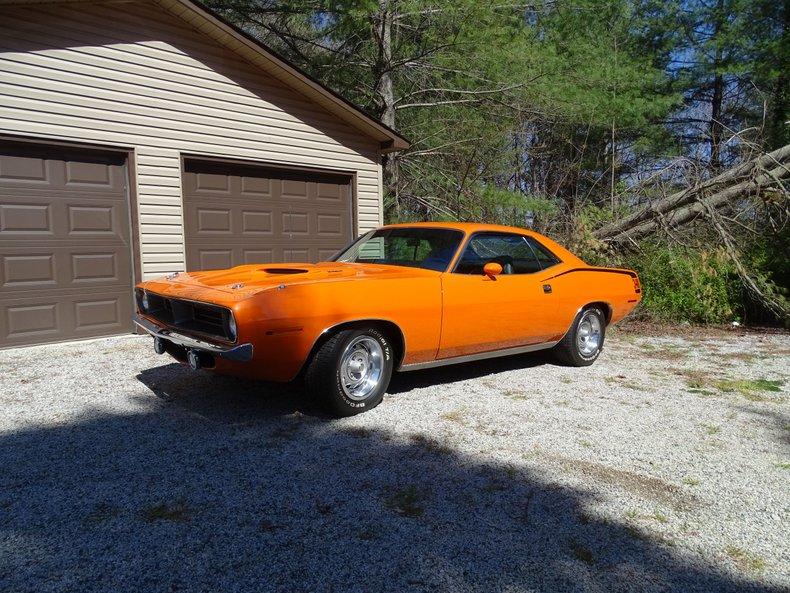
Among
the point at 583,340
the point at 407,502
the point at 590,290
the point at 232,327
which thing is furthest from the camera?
the point at 583,340

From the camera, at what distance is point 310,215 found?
9.50 m

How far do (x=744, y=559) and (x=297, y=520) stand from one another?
202 cm

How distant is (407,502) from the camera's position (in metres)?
3.02

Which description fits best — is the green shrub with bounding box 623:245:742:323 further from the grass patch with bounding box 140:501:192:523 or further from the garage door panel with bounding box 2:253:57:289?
the garage door panel with bounding box 2:253:57:289

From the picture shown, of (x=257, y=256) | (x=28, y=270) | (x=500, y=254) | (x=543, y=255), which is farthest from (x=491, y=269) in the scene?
(x=28, y=270)

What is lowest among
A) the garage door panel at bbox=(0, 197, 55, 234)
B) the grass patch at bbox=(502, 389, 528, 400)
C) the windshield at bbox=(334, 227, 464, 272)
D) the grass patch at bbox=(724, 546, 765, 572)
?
the grass patch at bbox=(724, 546, 765, 572)

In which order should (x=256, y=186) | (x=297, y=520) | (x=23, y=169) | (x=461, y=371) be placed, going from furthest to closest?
1. (x=256, y=186)
2. (x=23, y=169)
3. (x=461, y=371)
4. (x=297, y=520)

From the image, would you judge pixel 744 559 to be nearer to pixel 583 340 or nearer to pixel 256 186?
pixel 583 340

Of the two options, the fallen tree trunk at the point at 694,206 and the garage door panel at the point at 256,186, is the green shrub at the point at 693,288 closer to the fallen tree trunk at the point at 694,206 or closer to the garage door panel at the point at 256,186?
the fallen tree trunk at the point at 694,206

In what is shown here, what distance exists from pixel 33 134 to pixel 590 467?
7.02 metres

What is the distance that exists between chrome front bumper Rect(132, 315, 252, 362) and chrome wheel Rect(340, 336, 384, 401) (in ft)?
2.50

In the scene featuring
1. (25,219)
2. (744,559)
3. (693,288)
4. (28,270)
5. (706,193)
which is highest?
(706,193)

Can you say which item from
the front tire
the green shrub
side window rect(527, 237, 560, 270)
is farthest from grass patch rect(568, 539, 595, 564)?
the green shrub

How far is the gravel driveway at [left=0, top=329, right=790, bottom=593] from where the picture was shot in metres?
2.41
